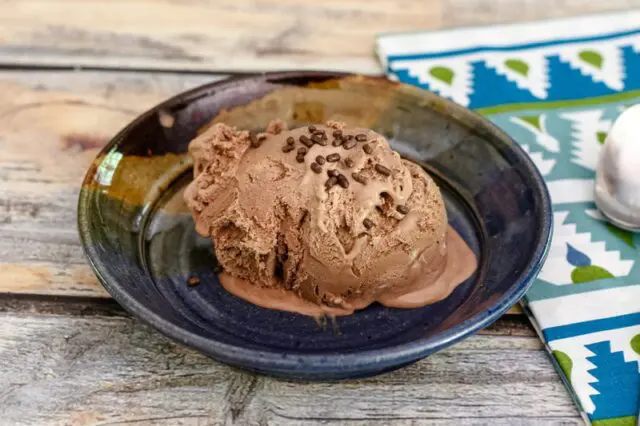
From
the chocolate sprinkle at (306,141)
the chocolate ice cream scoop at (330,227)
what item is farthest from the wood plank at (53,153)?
the chocolate sprinkle at (306,141)

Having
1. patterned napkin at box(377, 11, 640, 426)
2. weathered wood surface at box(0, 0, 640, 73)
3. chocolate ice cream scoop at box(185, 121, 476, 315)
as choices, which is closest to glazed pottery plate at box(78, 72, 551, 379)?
chocolate ice cream scoop at box(185, 121, 476, 315)

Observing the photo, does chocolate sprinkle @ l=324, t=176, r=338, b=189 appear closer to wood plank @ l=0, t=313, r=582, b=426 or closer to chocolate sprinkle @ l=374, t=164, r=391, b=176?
chocolate sprinkle @ l=374, t=164, r=391, b=176

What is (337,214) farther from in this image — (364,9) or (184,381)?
(364,9)

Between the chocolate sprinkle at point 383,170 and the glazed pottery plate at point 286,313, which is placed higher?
the chocolate sprinkle at point 383,170

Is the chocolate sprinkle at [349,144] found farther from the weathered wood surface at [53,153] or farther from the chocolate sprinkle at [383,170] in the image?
the weathered wood surface at [53,153]

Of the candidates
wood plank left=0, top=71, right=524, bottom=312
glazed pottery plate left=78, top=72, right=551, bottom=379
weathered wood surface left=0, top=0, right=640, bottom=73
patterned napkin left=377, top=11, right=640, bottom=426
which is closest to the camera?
glazed pottery plate left=78, top=72, right=551, bottom=379

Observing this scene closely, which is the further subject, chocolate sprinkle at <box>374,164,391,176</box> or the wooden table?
chocolate sprinkle at <box>374,164,391,176</box>
